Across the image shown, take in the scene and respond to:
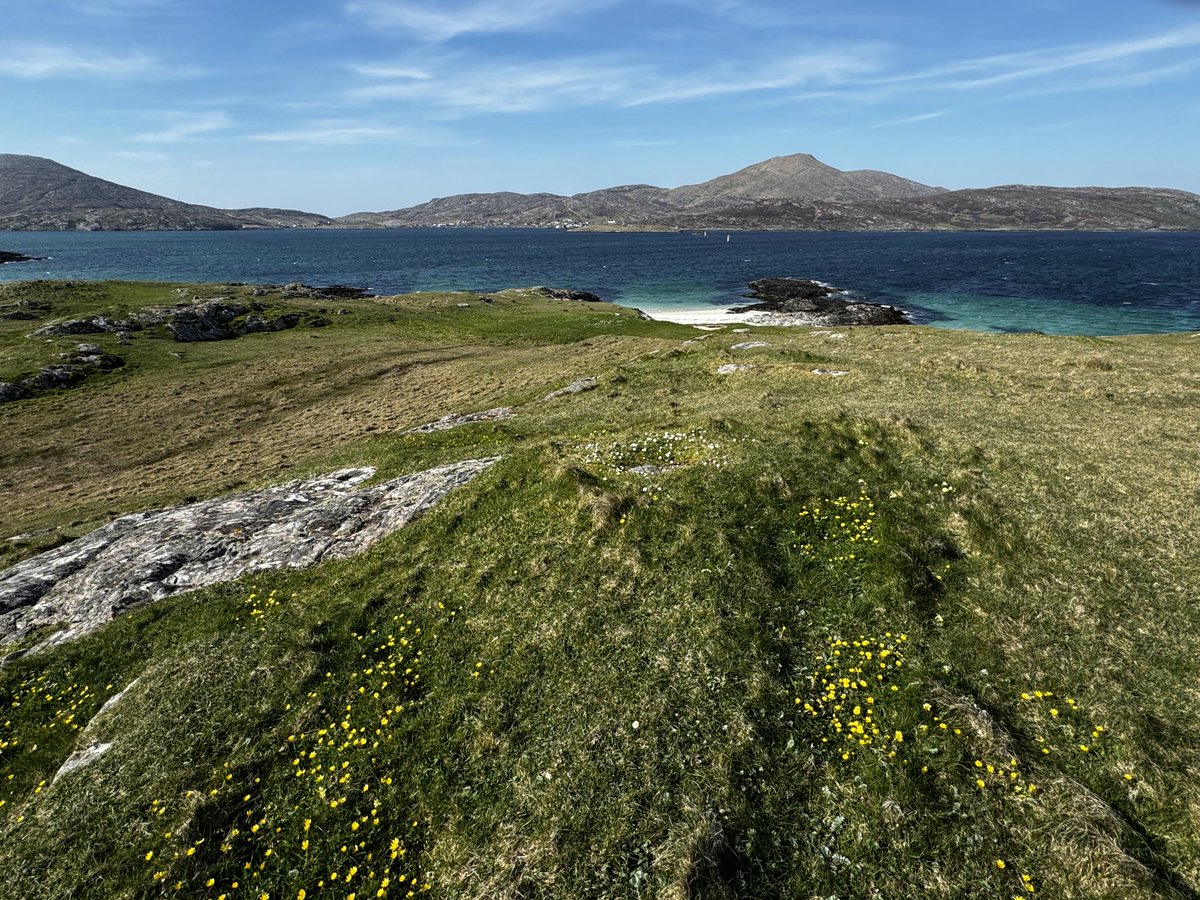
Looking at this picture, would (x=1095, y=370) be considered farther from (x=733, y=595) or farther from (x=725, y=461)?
(x=733, y=595)

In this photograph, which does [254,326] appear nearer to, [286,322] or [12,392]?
[286,322]

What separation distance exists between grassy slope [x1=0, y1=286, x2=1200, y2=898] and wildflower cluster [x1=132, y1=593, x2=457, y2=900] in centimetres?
6

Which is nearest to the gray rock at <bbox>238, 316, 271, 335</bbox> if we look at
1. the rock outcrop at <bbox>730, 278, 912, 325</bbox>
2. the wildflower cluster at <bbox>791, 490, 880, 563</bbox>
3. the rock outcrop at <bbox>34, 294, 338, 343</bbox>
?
the rock outcrop at <bbox>34, 294, 338, 343</bbox>

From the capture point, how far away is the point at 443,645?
1585cm

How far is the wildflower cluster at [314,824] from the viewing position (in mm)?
10523

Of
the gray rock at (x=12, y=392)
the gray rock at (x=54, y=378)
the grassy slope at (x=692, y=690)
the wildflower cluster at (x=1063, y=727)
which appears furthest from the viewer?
the gray rock at (x=54, y=378)

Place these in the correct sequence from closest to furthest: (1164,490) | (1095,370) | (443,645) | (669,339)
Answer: (443,645) < (1164,490) < (1095,370) < (669,339)

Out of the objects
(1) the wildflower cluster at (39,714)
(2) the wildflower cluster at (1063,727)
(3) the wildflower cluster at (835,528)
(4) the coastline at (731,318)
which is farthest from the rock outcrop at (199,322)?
(2) the wildflower cluster at (1063,727)

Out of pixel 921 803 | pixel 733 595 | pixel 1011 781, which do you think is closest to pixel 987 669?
pixel 1011 781

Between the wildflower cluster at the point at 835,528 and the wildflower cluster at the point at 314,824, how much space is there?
13.2m

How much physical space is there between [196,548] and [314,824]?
50.1 feet

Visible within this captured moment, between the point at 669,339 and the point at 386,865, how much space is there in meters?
73.7

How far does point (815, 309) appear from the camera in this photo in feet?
346

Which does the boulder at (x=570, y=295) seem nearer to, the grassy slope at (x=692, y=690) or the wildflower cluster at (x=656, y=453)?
the grassy slope at (x=692, y=690)
